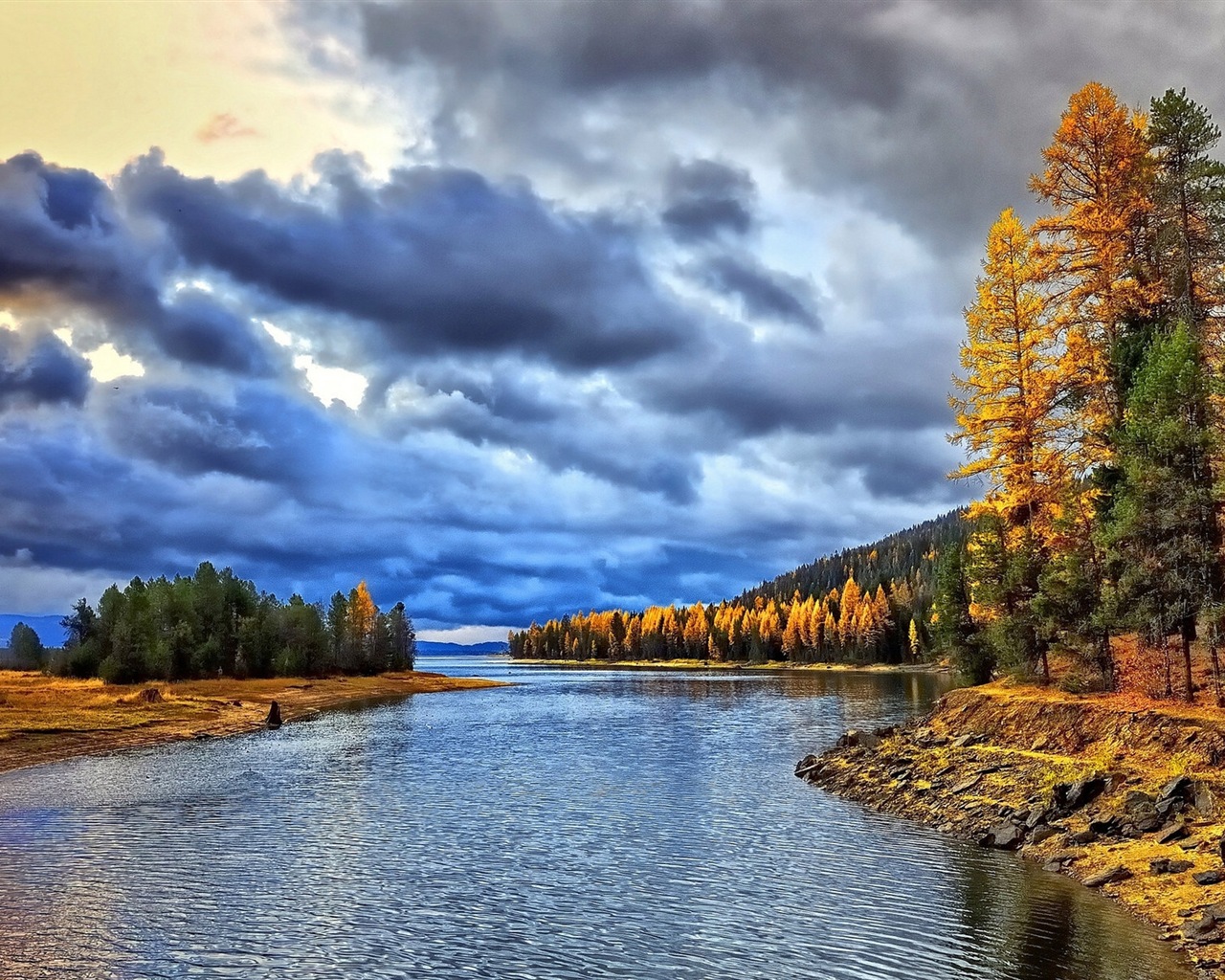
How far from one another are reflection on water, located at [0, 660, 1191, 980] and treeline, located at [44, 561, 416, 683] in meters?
79.6

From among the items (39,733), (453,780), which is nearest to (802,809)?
(453,780)

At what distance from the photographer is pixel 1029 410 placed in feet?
167

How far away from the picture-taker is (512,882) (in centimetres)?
2892

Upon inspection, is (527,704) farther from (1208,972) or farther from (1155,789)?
(1208,972)

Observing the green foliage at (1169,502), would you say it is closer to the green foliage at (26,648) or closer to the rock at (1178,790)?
the rock at (1178,790)

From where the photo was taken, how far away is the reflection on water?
21703 mm

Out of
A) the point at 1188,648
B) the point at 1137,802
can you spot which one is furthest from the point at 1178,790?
the point at 1188,648

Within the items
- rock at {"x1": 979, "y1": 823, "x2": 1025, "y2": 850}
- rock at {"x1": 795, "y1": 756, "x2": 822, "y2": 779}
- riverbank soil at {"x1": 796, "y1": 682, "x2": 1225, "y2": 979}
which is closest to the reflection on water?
rock at {"x1": 979, "y1": 823, "x2": 1025, "y2": 850}

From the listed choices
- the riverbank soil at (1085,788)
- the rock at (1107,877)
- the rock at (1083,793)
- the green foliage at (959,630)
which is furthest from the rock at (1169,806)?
the green foliage at (959,630)

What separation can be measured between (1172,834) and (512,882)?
71.3ft

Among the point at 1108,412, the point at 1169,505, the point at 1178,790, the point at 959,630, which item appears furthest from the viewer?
the point at 959,630

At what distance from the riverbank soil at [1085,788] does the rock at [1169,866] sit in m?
0.05

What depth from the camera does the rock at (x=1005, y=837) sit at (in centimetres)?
3262

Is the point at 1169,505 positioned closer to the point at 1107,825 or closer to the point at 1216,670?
the point at 1216,670
